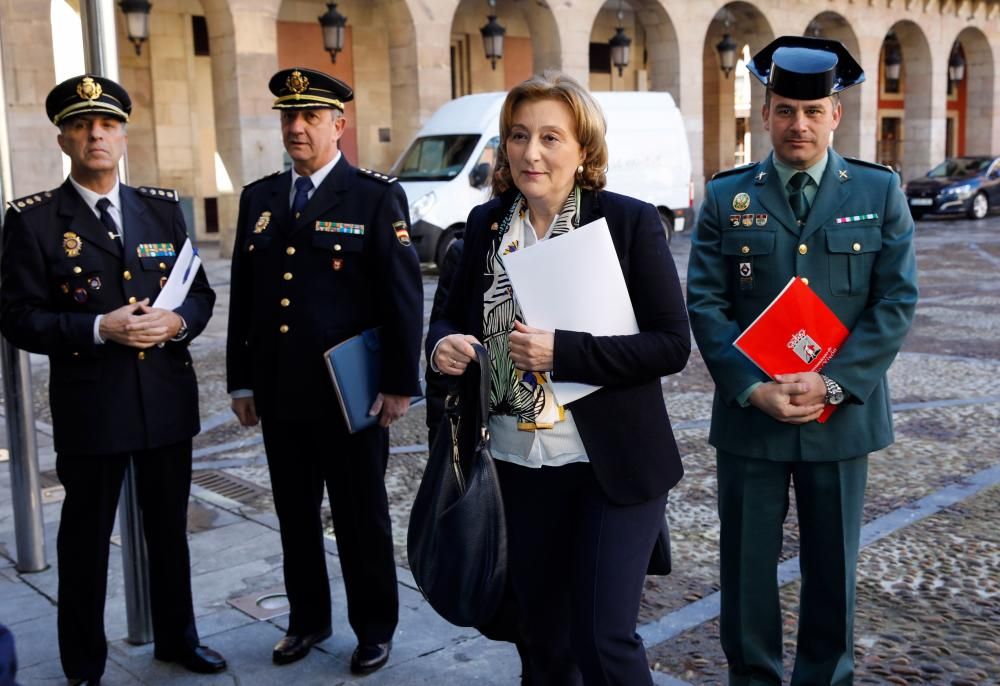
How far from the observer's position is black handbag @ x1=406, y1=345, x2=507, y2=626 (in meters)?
2.49

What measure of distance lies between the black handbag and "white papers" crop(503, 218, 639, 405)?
0.18m

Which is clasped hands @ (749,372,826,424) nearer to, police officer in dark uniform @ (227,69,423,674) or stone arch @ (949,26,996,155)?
police officer in dark uniform @ (227,69,423,674)

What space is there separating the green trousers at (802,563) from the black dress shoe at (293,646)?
1.41 m

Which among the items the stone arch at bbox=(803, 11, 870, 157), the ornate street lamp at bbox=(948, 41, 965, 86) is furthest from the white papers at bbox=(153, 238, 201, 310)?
the ornate street lamp at bbox=(948, 41, 965, 86)

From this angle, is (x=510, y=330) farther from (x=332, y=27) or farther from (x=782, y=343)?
(x=332, y=27)

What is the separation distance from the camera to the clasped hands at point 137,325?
3275 millimetres

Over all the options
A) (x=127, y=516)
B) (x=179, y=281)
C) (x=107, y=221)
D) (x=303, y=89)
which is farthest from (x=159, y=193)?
(x=127, y=516)

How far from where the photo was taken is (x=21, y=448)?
4500 mm

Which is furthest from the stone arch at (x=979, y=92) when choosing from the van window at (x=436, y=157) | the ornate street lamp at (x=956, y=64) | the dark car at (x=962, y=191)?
the van window at (x=436, y=157)

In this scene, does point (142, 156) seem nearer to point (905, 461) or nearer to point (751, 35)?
point (751, 35)

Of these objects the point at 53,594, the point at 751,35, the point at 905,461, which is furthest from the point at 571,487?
the point at 751,35

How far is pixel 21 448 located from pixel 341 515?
5.70 feet

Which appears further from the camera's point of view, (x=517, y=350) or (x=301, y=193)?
(x=301, y=193)

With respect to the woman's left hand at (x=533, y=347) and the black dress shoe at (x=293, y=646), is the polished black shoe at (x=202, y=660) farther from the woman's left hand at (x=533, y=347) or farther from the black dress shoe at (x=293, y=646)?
the woman's left hand at (x=533, y=347)
